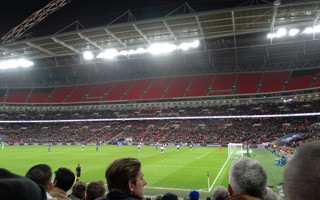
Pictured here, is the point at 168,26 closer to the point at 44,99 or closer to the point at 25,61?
the point at 25,61

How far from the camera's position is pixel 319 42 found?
166ft

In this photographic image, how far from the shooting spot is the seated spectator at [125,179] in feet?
7.96

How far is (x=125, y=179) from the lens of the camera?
2.45m

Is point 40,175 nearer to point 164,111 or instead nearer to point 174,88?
point 164,111

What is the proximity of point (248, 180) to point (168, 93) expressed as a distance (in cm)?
6662

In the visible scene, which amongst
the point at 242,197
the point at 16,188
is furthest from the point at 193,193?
the point at 16,188

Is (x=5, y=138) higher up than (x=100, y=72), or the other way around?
(x=100, y=72)

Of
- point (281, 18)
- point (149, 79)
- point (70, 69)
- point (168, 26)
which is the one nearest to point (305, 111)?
point (281, 18)

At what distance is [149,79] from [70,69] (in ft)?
75.2

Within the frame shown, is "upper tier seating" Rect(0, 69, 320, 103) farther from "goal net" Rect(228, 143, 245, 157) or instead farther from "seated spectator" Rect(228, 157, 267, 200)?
"seated spectator" Rect(228, 157, 267, 200)

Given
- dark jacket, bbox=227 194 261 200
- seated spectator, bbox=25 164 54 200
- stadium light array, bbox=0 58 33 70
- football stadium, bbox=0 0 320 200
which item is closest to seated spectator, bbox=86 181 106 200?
football stadium, bbox=0 0 320 200

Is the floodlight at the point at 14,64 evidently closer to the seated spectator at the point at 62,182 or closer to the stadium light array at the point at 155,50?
the stadium light array at the point at 155,50

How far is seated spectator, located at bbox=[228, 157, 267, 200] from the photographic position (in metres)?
2.50

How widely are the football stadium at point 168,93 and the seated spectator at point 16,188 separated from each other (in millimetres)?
34
